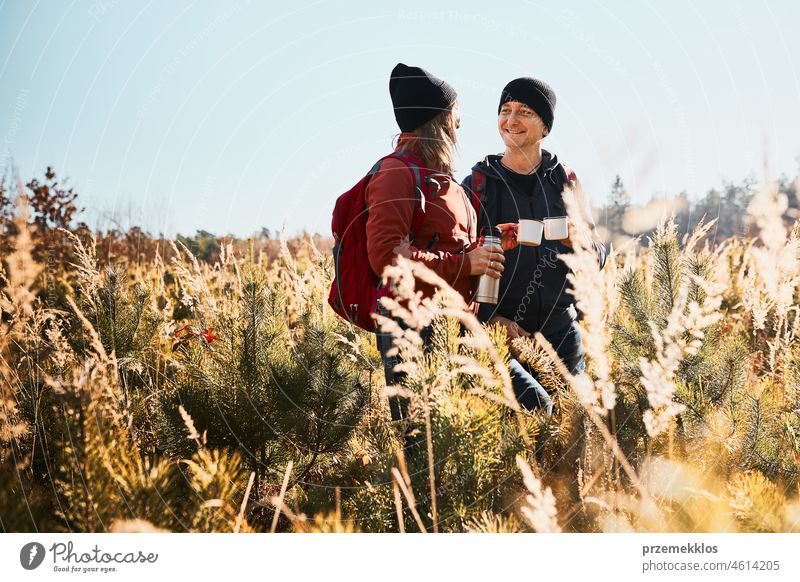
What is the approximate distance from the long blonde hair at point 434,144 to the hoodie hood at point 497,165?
633 millimetres

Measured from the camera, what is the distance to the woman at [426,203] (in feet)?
7.00

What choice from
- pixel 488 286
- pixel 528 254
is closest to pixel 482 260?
pixel 488 286

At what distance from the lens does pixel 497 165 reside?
3.04 m

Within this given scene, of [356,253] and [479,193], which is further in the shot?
[479,193]

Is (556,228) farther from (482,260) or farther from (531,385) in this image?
(531,385)

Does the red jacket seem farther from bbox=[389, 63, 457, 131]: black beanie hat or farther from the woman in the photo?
bbox=[389, 63, 457, 131]: black beanie hat

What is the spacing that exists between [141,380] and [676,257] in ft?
8.44

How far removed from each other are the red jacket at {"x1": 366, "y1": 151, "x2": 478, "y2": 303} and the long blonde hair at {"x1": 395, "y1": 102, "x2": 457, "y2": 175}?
7 centimetres

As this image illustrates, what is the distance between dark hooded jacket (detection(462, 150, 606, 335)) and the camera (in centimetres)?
294

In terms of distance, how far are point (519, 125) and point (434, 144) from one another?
2.82 feet

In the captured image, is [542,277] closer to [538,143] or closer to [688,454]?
[538,143]

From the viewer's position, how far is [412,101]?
7.67 ft

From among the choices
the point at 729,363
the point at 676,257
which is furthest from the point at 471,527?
the point at 676,257
